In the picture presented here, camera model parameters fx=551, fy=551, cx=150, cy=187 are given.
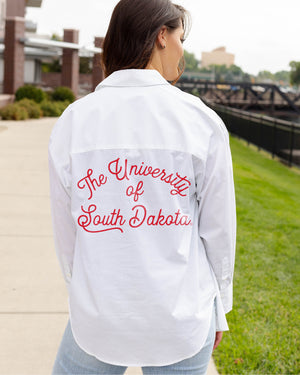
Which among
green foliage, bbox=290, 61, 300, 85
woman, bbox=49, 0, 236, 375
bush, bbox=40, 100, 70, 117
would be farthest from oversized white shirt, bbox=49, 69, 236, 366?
green foliage, bbox=290, 61, 300, 85

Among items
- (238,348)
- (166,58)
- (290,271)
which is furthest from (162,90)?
(290,271)

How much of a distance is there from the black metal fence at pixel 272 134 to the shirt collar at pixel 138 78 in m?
14.2

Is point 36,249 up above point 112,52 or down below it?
below

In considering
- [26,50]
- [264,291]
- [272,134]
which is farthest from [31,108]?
[264,291]

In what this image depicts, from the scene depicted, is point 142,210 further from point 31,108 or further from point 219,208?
point 31,108

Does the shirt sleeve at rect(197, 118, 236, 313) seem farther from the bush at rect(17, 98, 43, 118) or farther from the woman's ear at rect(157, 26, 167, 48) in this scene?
the bush at rect(17, 98, 43, 118)

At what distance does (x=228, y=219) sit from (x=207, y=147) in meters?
0.27

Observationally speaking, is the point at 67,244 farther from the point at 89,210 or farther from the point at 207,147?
the point at 207,147

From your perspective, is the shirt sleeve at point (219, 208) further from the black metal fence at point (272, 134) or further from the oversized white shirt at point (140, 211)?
the black metal fence at point (272, 134)

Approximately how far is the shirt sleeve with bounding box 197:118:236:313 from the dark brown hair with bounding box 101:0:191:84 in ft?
1.16

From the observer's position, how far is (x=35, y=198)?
8.20m

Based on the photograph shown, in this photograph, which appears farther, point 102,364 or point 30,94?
point 30,94

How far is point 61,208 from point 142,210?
33cm

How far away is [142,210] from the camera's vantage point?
168cm
